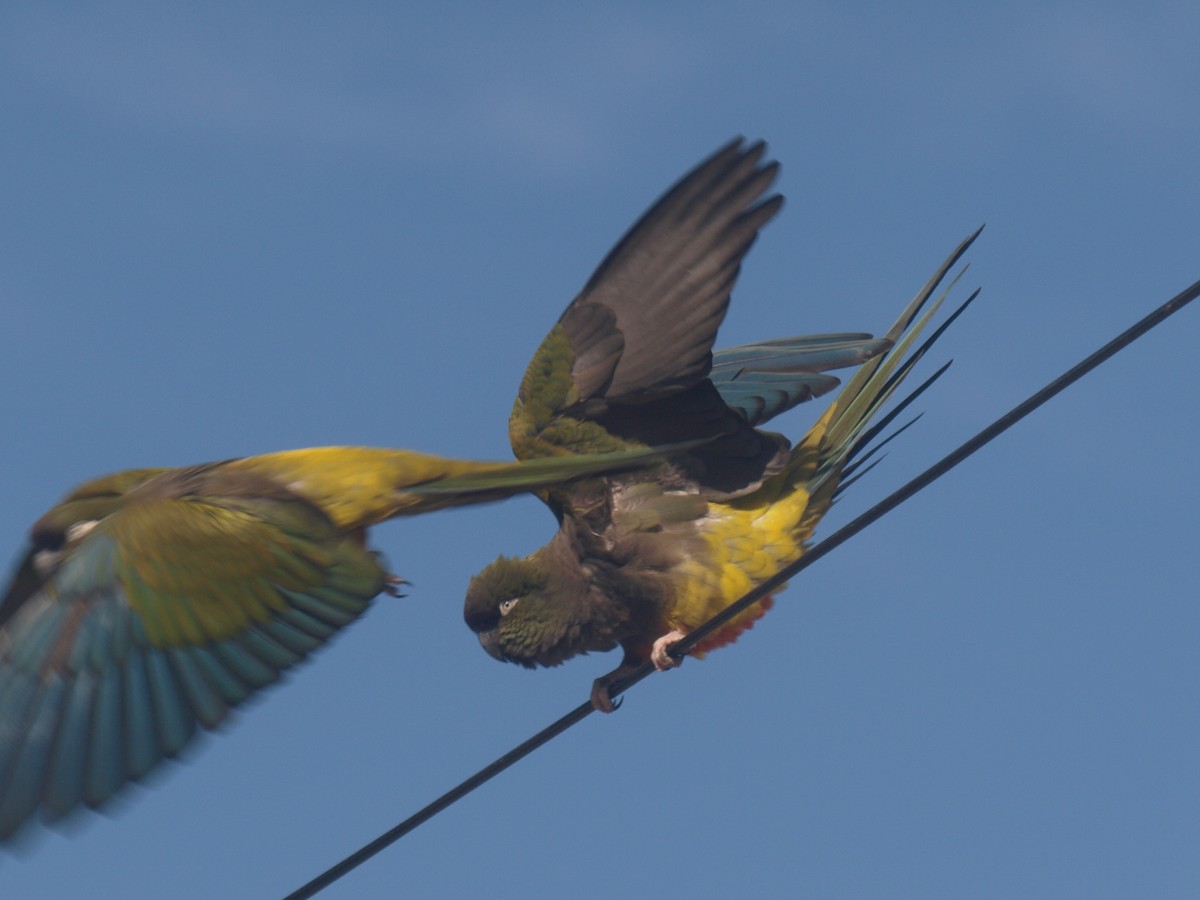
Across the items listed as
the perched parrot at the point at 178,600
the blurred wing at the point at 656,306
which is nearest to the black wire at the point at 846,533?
the perched parrot at the point at 178,600

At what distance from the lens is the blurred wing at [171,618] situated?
13.9 feet

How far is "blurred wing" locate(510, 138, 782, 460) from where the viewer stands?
16.6ft

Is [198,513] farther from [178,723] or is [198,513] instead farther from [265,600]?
[178,723]

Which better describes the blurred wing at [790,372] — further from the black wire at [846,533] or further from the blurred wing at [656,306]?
the black wire at [846,533]

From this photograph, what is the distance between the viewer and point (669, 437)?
5570 millimetres

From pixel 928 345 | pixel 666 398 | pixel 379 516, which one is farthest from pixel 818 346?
pixel 379 516

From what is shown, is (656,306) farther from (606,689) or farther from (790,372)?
(606,689)

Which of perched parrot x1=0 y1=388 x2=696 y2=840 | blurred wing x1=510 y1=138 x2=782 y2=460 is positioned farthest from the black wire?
blurred wing x1=510 y1=138 x2=782 y2=460

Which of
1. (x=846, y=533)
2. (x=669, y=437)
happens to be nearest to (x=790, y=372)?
(x=669, y=437)

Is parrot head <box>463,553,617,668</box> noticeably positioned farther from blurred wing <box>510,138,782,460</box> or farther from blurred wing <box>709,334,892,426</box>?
blurred wing <box>709,334,892,426</box>

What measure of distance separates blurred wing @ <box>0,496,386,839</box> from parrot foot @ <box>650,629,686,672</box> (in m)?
1.54

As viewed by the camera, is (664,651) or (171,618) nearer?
(171,618)

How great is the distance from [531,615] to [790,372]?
1.35 meters

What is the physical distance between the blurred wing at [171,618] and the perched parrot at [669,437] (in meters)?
1.33
